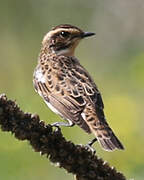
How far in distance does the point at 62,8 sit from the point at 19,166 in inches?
237

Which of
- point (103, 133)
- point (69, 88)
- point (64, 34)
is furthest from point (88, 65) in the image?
point (103, 133)

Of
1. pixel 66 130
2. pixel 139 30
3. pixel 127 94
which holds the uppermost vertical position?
pixel 139 30

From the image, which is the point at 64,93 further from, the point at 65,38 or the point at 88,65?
the point at 88,65

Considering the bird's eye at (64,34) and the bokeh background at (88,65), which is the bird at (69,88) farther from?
the bokeh background at (88,65)

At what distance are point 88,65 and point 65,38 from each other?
3924 mm

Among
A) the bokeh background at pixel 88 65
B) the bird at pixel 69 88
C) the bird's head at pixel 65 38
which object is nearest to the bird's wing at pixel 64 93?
the bird at pixel 69 88

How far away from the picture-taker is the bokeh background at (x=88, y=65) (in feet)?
34.4

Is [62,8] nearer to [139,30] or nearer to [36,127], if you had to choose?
[139,30]

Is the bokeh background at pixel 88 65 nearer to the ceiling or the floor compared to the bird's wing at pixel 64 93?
nearer to the ceiling

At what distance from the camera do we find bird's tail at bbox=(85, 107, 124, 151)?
7968 millimetres

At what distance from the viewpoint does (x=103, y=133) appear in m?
8.16

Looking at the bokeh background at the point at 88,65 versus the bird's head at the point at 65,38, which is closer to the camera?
the bird's head at the point at 65,38

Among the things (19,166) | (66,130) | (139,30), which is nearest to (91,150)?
(19,166)

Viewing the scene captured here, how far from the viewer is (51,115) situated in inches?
448
